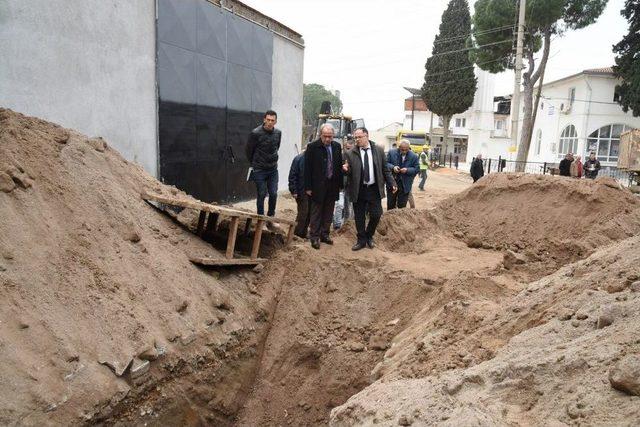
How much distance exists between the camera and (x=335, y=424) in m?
3.24

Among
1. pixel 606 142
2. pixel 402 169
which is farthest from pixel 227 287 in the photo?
pixel 606 142

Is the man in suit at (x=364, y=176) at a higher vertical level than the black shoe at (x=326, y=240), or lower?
higher

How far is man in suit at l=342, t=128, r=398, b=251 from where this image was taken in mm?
6465

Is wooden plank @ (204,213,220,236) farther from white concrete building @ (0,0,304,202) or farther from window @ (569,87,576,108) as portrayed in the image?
window @ (569,87,576,108)

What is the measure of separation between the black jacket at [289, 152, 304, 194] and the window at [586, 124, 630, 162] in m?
23.6

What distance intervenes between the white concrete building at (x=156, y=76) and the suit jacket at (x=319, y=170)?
278 centimetres

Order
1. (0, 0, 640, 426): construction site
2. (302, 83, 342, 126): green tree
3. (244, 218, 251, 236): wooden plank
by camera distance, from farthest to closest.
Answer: (302, 83, 342, 126): green tree → (244, 218, 251, 236): wooden plank → (0, 0, 640, 426): construction site

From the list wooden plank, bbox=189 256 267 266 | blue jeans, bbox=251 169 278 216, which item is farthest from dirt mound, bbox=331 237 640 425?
Answer: blue jeans, bbox=251 169 278 216

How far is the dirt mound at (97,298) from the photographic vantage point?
3.40m

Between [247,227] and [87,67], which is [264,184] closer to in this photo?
[247,227]

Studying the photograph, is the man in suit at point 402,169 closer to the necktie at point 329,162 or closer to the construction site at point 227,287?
the construction site at point 227,287

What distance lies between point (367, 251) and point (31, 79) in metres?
4.49

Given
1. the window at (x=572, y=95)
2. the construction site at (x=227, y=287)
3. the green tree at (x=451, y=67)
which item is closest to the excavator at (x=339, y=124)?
the construction site at (x=227, y=287)

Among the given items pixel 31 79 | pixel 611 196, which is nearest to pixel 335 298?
pixel 31 79
